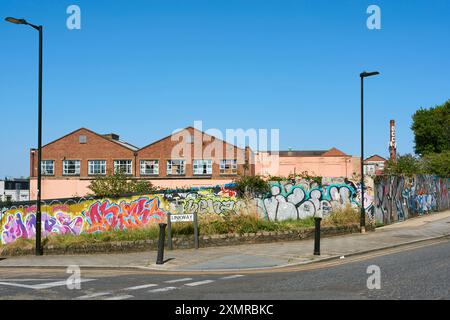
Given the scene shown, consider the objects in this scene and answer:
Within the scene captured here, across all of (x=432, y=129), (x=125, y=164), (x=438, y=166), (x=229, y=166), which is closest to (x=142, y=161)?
(x=125, y=164)

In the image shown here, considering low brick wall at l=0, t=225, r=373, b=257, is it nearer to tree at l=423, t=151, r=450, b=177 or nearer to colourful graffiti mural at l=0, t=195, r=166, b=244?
colourful graffiti mural at l=0, t=195, r=166, b=244

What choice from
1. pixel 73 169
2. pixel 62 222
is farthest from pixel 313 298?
pixel 73 169

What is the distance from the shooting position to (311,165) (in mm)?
64500

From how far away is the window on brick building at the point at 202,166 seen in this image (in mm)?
67312

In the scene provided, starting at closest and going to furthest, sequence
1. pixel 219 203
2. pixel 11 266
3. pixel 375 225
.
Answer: pixel 11 266 → pixel 219 203 → pixel 375 225

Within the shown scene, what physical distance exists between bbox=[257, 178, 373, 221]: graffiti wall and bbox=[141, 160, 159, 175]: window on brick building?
4791 centimetres

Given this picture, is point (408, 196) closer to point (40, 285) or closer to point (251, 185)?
point (251, 185)

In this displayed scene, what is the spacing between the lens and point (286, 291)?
959cm

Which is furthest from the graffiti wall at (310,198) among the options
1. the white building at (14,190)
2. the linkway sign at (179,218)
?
the white building at (14,190)

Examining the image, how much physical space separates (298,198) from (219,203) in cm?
342

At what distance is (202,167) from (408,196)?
137 feet

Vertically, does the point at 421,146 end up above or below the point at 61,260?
above

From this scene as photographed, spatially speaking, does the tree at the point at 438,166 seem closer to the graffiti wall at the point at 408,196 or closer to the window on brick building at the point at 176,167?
the graffiti wall at the point at 408,196

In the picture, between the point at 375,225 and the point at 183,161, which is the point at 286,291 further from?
the point at 183,161
